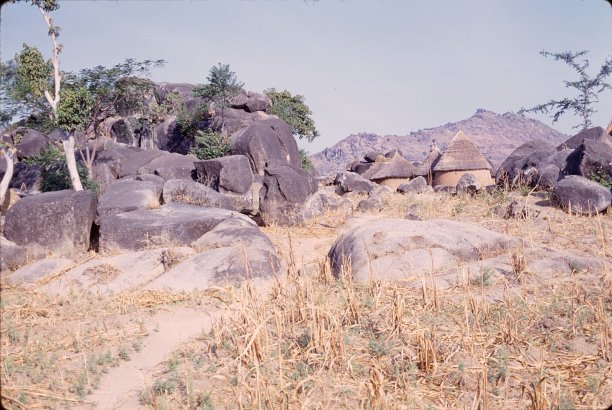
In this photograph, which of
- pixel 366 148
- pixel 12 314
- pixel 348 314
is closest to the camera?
pixel 348 314

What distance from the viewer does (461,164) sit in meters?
22.2

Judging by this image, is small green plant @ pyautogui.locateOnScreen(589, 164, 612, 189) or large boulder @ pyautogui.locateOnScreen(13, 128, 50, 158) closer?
small green plant @ pyautogui.locateOnScreen(589, 164, 612, 189)

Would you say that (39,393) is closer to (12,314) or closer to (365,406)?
(365,406)

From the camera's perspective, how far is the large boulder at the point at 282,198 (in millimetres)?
14180

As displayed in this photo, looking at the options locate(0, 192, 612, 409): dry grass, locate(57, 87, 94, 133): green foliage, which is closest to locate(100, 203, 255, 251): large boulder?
locate(0, 192, 612, 409): dry grass

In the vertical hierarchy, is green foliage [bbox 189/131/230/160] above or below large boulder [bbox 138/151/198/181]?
above

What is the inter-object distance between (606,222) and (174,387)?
9712 millimetres

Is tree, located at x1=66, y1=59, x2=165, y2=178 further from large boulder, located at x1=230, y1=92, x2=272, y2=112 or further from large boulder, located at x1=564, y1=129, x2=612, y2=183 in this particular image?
large boulder, located at x1=564, y1=129, x2=612, y2=183

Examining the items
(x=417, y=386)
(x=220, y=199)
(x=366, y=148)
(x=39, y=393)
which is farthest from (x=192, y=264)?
(x=366, y=148)

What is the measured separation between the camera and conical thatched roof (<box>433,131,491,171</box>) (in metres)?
22.2

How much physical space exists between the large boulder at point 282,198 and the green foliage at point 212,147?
329 inches

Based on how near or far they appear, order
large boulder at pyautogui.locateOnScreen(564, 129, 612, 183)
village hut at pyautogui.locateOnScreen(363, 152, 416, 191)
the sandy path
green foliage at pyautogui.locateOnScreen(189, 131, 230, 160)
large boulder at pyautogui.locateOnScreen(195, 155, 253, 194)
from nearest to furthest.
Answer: the sandy path → large boulder at pyautogui.locateOnScreen(564, 129, 612, 183) → large boulder at pyautogui.locateOnScreen(195, 155, 253, 194) → green foliage at pyautogui.locateOnScreen(189, 131, 230, 160) → village hut at pyautogui.locateOnScreen(363, 152, 416, 191)

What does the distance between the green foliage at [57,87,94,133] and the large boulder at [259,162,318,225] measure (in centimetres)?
834

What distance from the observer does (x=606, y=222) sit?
10.3 metres
